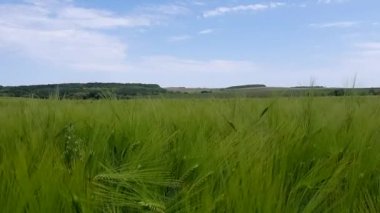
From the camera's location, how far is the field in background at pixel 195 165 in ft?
3.76

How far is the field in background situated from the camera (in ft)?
3.76

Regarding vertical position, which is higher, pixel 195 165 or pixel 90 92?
pixel 90 92

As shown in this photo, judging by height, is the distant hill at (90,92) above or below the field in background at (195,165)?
above

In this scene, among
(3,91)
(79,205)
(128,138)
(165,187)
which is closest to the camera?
(79,205)

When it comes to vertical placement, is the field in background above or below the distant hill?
below

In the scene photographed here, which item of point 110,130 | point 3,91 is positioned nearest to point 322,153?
point 110,130

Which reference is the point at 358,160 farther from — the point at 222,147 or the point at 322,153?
the point at 222,147

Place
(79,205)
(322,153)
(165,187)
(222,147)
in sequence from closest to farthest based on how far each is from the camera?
(79,205) → (165,187) → (222,147) → (322,153)

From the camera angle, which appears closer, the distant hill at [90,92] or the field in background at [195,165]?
the field in background at [195,165]

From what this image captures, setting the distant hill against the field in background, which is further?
the distant hill

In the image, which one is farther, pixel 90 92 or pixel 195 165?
pixel 90 92

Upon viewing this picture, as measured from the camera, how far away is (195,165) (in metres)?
1.40

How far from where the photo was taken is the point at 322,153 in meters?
1.76

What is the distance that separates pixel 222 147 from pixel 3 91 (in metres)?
24.4
